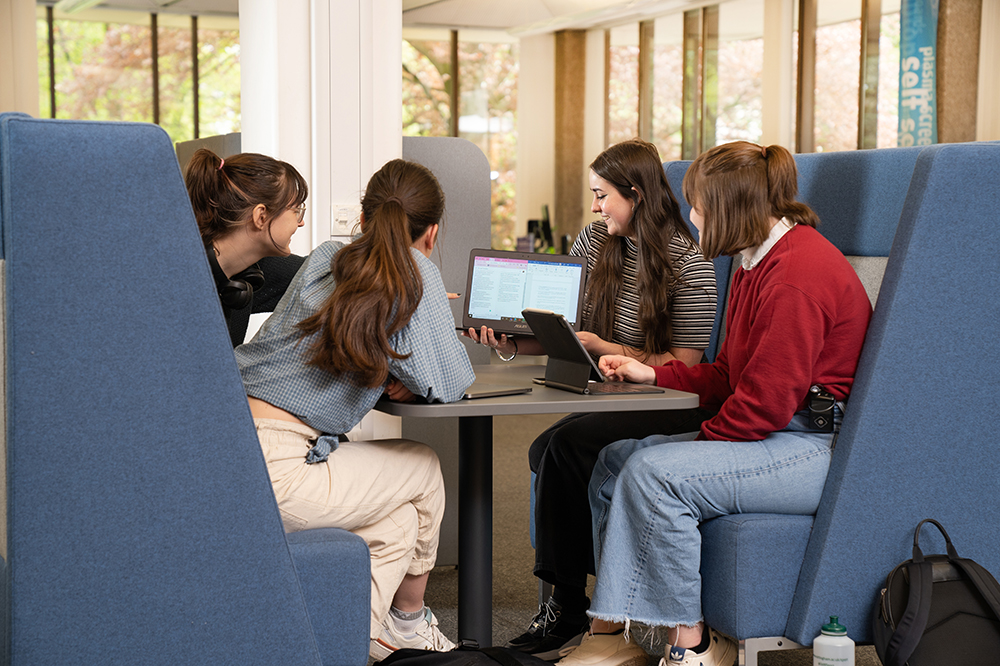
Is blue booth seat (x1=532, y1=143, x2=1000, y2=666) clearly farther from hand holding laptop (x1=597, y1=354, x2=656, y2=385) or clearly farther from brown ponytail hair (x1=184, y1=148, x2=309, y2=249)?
brown ponytail hair (x1=184, y1=148, x2=309, y2=249)

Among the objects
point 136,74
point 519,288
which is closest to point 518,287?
point 519,288

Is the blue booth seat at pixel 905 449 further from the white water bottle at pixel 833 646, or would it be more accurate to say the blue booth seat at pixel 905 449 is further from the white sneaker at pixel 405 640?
the white sneaker at pixel 405 640

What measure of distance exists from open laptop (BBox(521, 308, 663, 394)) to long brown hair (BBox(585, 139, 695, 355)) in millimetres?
416

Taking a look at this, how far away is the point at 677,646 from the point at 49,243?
4.35 feet

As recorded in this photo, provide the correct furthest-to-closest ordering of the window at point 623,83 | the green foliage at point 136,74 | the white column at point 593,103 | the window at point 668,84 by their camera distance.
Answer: the white column at point 593,103
the window at point 623,83
the green foliage at point 136,74
the window at point 668,84

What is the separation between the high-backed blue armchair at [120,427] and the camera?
1340 millimetres

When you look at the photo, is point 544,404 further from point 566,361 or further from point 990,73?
point 990,73

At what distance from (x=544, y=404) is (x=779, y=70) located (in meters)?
7.14

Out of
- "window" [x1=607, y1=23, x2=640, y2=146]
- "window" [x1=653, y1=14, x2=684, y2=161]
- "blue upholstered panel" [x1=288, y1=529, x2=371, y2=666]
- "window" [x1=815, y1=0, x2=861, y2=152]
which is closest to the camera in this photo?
"blue upholstered panel" [x1=288, y1=529, x2=371, y2=666]

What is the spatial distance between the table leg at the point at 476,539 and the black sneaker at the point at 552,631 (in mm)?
241

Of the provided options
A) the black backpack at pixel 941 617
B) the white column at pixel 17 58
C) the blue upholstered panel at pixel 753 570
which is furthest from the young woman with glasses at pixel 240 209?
the white column at pixel 17 58

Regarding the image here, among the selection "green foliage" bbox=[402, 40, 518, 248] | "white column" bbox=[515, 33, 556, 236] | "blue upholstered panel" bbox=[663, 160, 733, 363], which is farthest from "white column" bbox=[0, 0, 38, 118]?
"blue upholstered panel" bbox=[663, 160, 733, 363]

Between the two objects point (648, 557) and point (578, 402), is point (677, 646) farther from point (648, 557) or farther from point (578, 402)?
point (578, 402)

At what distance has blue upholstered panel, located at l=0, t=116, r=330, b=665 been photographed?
134 cm
